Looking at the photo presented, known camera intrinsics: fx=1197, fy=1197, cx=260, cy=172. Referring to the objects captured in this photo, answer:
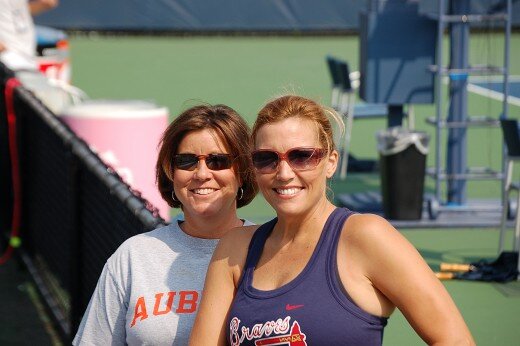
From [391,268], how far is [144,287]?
2.90 ft

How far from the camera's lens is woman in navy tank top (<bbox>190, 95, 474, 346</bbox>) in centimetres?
267

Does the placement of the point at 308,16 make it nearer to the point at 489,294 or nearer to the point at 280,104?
the point at 489,294

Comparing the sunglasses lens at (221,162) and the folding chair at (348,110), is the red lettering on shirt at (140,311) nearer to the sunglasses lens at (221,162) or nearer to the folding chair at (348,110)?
the sunglasses lens at (221,162)

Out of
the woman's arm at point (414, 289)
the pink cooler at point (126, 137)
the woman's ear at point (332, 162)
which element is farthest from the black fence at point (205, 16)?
the woman's arm at point (414, 289)

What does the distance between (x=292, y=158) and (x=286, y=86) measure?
14.4 inches

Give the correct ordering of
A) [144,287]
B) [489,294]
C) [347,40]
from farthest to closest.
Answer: [347,40], [489,294], [144,287]

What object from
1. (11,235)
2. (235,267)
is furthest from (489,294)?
(235,267)

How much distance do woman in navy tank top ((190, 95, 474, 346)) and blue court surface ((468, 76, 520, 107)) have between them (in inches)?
570

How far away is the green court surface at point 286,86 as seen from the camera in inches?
299

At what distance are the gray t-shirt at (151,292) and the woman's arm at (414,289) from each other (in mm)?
751

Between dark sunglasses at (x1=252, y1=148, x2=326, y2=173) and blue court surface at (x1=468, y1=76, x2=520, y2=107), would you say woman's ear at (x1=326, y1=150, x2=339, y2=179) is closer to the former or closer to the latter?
dark sunglasses at (x1=252, y1=148, x2=326, y2=173)

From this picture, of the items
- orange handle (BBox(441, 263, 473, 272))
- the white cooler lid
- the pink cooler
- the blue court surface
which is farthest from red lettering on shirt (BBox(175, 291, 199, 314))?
the blue court surface

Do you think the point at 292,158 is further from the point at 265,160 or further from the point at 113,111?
the point at 113,111

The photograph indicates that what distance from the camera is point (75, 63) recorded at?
21.2 m
